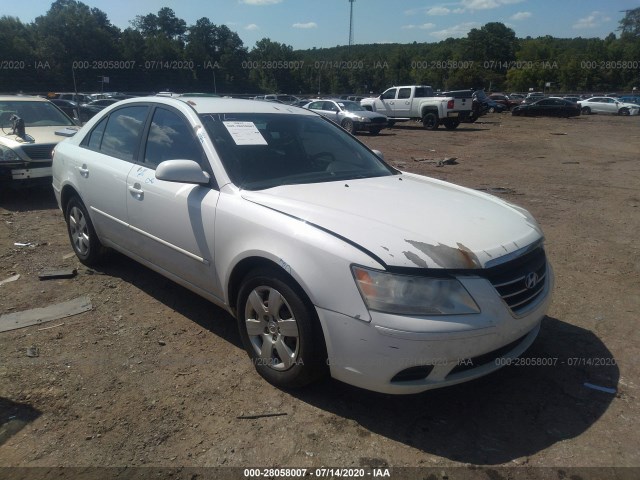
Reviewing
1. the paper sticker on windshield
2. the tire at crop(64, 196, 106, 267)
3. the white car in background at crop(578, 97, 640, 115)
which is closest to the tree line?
the white car in background at crop(578, 97, 640, 115)

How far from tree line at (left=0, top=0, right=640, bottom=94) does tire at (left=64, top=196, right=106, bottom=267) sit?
126ft

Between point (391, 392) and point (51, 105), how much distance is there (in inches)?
358

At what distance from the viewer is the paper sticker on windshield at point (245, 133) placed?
3.41m

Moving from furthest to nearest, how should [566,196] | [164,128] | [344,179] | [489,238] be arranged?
[566,196] < [164,128] < [344,179] < [489,238]

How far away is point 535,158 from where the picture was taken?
1441cm

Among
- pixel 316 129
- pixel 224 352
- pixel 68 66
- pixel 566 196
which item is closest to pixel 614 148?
pixel 566 196

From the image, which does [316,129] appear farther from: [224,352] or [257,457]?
[257,457]

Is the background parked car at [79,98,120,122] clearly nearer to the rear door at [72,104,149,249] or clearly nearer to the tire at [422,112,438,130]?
the tire at [422,112,438,130]

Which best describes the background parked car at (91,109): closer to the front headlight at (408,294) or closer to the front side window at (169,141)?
the front side window at (169,141)

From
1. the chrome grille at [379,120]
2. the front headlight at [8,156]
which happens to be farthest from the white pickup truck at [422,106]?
the front headlight at [8,156]

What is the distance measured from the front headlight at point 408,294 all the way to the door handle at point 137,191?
2.01 meters

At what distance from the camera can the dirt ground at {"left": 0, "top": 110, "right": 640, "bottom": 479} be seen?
2371 millimetres

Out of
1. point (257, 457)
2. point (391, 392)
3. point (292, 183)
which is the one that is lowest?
point (257, 457)

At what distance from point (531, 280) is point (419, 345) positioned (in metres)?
0.86
